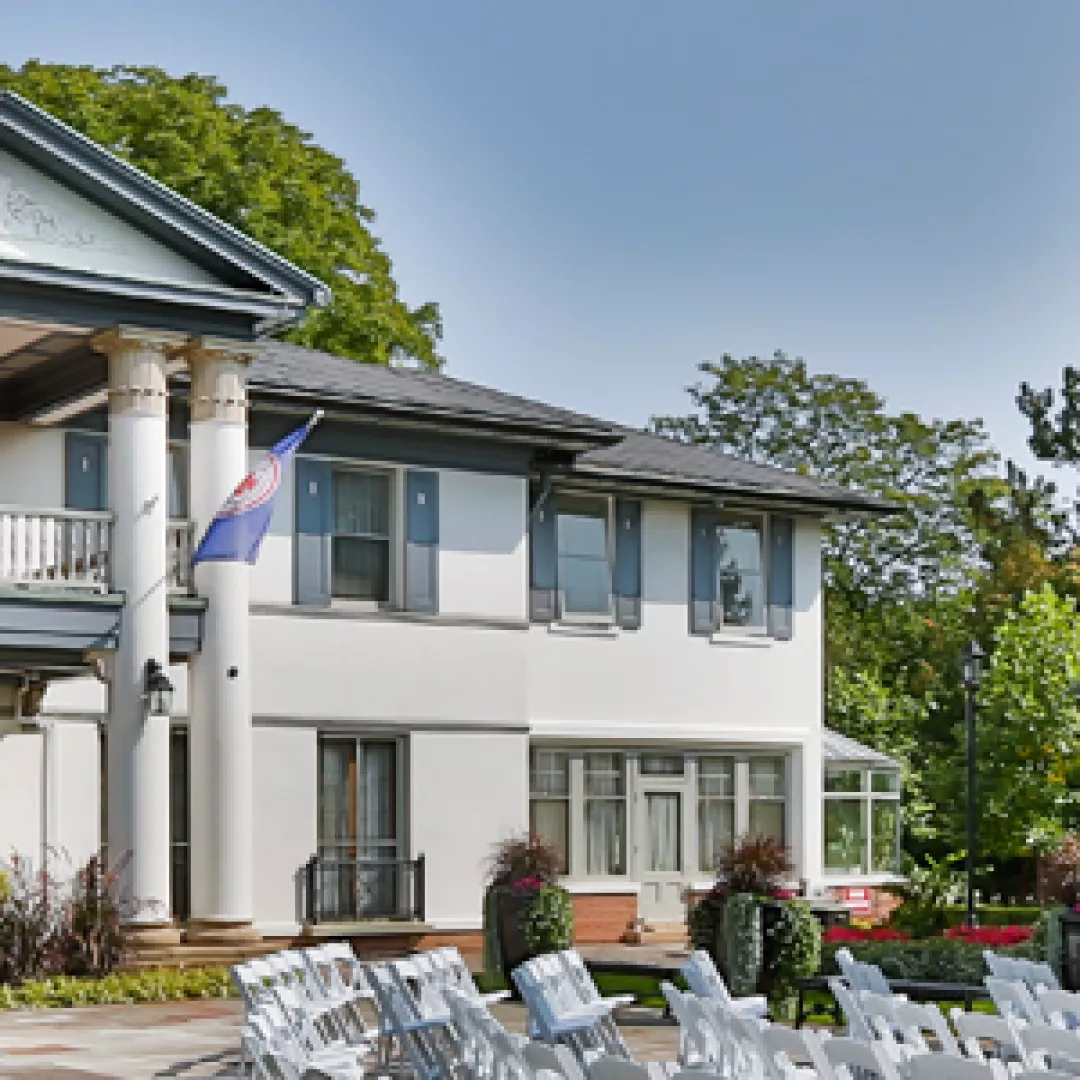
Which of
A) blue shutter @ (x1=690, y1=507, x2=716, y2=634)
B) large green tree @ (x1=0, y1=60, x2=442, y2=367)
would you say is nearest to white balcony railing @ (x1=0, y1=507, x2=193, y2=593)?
blue shutter @ (x1=690, y1=507, x2=716, y2=634)

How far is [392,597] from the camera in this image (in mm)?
27672

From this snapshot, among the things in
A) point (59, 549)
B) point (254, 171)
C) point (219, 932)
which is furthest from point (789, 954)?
point (254, 171)

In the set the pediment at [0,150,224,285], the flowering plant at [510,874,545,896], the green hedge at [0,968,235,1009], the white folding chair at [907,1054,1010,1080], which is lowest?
the green hedge at [0,968,235,1009]

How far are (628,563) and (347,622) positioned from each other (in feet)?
15.1

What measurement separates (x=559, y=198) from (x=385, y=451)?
5274mm

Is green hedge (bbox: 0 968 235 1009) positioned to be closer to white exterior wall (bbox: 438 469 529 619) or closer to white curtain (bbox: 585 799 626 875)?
white exterior wall (bbox: 438 469 529 619)

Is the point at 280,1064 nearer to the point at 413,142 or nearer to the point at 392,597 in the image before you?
the point at 392,597

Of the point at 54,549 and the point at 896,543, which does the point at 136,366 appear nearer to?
the point at 54,549

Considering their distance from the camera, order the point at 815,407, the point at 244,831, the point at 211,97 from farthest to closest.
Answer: the point at 815,407 < the point at 211,97 < the point at 244,831

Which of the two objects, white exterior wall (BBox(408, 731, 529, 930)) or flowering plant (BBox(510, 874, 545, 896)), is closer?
flowering plant (BBox(510, 874, 545, 896))

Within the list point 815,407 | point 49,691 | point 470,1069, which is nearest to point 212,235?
point 49,691

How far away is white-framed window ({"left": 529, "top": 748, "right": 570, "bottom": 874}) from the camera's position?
29.5 m

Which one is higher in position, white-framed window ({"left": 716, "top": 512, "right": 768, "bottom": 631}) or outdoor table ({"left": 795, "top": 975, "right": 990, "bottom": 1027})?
white-framed window ({"left": 716, "top": 512, "right": 768, "bottom": 631})

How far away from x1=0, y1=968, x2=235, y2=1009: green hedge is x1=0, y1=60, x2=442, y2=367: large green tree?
55.7 feet
